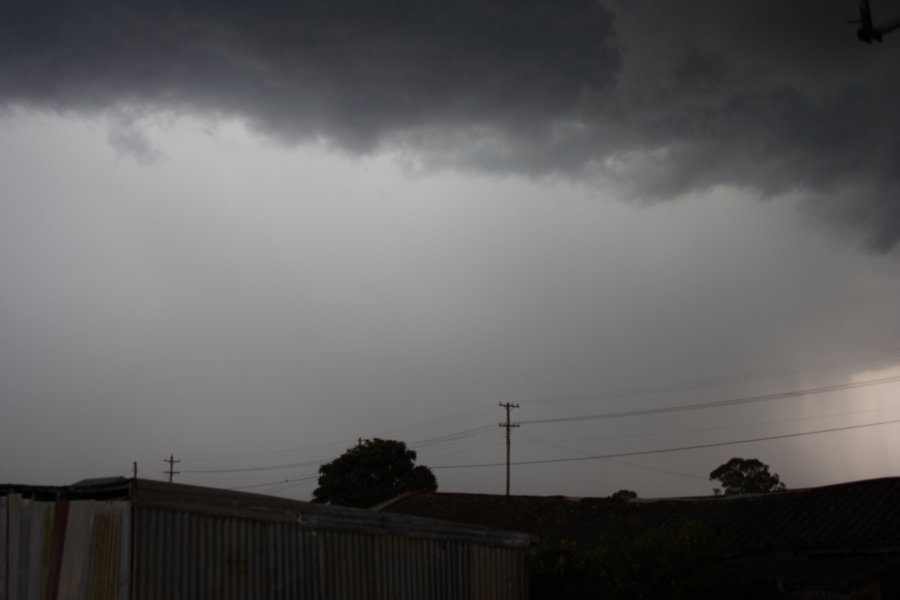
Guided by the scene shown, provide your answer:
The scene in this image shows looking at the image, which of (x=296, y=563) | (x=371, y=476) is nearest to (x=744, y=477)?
(x=371, y=476)

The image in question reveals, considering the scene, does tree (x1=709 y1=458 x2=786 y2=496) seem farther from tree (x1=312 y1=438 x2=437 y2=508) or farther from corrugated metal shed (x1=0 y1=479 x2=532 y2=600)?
corrugated metal shed (x1=0 y1=479 x2=532 y2=600)

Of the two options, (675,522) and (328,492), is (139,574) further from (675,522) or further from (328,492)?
(328,492)

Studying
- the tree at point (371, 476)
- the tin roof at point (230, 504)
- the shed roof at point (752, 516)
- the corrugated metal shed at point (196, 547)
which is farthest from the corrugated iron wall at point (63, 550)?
the tree at point (371, 476)

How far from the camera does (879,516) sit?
91.0 ft

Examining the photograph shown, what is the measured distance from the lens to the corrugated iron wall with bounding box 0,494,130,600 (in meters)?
12.9

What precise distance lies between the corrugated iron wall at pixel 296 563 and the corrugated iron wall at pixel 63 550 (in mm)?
354

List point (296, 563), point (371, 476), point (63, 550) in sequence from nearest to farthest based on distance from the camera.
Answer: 1. point (63, 550)
2. point (296, 563)
3. point (371, 476)

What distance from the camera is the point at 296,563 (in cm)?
1491

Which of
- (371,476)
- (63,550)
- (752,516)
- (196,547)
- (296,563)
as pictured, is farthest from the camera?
(371,476)

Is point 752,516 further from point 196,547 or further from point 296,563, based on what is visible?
point 196,547

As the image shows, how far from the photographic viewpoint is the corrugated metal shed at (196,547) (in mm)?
13062

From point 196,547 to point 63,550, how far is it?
216 centimetres

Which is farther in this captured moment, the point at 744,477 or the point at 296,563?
the point at 744,477

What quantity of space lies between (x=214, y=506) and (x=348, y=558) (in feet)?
9.40
